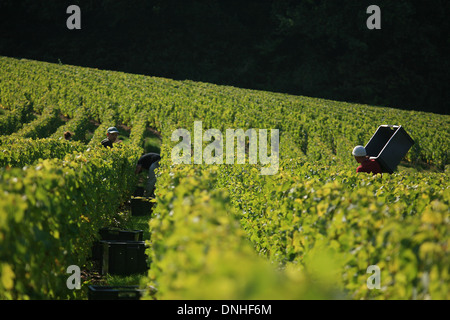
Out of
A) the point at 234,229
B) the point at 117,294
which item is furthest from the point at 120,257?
the point at 234,229

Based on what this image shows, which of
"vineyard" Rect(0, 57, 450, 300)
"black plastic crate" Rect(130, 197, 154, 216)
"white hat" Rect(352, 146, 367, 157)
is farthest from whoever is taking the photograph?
"black plastic crate" Rect(130, 197, 154, 216)

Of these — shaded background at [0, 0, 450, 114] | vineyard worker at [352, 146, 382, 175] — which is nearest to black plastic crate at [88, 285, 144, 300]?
vineyard worker at [352, 146, 382, 175]

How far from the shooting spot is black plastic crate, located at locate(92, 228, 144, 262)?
7.96m

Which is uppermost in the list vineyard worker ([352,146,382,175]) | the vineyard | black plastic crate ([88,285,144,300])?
vineyard worker ([352,146,382,175])

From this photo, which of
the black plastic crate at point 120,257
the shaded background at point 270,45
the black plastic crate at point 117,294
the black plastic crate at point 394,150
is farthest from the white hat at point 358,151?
the shaded background at point 270,45

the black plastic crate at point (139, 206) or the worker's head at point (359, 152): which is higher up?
the worker's head at point (359, 152)

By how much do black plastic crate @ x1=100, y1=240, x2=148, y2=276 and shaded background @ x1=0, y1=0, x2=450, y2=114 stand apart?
165ft

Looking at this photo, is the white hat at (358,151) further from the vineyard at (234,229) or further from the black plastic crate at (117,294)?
the black plastic crate at (117,294)

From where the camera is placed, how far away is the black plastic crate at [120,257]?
728 cm

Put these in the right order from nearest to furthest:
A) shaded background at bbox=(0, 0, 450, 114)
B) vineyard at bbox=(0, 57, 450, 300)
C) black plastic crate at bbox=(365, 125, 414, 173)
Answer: vineyard at bbox=(0, 57, 450, 300), black plastic crate at bbox=(365, 125, 414, 173), shaded background at bbox=(0, 0, 450, 114)

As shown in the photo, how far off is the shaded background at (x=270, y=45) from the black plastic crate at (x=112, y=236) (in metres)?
49.5

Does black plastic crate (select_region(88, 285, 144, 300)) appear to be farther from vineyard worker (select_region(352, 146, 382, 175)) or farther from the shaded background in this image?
the shaded background

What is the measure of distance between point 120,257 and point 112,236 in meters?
0.98
